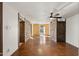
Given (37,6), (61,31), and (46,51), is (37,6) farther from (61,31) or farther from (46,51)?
(61,31)

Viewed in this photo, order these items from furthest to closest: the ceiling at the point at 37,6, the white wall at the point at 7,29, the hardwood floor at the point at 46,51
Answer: the hardwood floor at the point at 46,51, the ceiling at the point at 37,6, the white wall at the point at 7,29

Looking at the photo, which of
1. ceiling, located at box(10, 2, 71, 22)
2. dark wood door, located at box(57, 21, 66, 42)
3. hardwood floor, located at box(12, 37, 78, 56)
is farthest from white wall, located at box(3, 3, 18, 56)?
dark wood door, located at box(57, 21, 66, 42)

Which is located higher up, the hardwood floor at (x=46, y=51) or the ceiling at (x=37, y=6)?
the ceiling at (x=37, y=6)

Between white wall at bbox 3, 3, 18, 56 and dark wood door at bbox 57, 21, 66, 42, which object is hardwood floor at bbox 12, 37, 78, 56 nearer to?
white wall at bbox 3, 3, 18, 56

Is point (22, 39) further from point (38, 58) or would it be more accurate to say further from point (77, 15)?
point (38, 58)

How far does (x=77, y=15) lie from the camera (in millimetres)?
8547

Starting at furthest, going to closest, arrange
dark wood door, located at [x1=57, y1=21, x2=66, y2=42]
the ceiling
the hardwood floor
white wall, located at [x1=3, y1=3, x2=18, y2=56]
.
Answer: dark wood door, located at [x1=57, y1=21, x2=66, y2=42]
the hardwood floor
the ceiling
white wall, located at [x1=3, y1=3, x2=18, y2=56]

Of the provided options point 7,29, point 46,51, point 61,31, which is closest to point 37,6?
point 7,29

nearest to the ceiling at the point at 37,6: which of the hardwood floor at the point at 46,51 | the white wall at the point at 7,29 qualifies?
the white wall at the point at 7,29

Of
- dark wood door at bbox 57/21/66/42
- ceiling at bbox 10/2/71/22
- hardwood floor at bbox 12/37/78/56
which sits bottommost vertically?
hardwood floor at bbox 12/37/78/56

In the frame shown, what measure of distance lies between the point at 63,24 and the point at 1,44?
859 centimetres

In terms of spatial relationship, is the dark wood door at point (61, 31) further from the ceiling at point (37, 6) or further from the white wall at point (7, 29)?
the white wall at point (7, 29)

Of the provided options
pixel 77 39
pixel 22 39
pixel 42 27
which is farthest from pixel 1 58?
pixel 42 27

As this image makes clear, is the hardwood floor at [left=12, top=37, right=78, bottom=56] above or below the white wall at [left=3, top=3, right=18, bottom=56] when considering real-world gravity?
below
